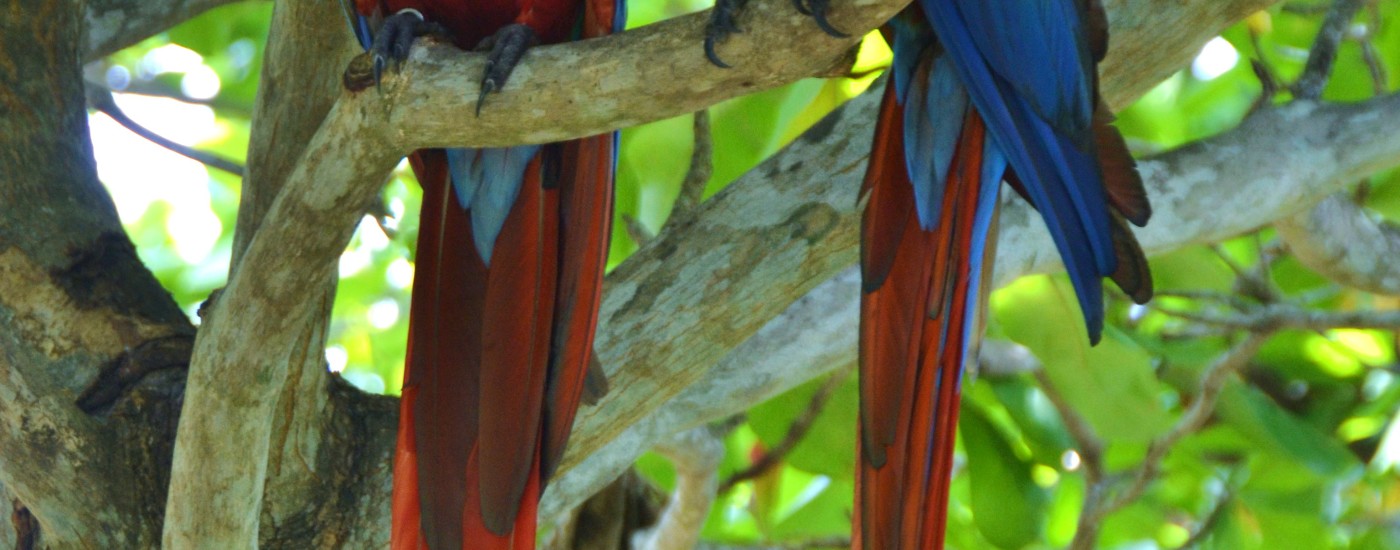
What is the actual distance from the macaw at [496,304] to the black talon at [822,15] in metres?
0.22

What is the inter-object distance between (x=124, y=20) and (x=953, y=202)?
95 cm

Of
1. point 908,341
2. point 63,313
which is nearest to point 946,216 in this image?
point 908,341

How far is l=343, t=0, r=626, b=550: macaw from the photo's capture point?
39.1 inches

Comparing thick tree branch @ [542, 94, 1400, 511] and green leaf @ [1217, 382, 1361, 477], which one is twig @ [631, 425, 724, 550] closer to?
thick tree branch @ [542, 94, 1400, 511]

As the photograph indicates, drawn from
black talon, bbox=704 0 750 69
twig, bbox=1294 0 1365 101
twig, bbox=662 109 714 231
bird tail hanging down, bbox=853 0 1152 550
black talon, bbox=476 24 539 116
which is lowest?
twig, bbox=1294 0 1365 101

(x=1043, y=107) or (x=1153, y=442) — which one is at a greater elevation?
(x=1043, y=107)

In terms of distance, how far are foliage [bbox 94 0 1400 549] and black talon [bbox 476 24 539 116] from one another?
0.36 metres

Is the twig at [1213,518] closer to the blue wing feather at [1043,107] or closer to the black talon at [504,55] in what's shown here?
the blue wing feather at [1043,107]

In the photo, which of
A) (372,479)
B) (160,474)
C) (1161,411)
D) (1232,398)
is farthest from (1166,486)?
(160,474)

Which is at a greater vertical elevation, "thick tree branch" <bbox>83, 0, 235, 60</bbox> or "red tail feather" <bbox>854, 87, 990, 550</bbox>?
"thick tree branch" <bbox>83, 0, 235, 60</bbox>

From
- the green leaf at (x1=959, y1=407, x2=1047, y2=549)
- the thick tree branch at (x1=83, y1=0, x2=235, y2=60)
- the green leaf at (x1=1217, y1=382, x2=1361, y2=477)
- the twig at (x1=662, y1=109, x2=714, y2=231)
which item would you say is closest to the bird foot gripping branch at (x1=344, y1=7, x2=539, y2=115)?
the twig at (x1=662, y1=109, x2=714, y2=231)

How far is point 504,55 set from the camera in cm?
92

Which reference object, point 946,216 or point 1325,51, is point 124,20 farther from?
point 1325,51

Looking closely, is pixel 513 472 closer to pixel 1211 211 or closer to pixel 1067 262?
pixel 1067 262
